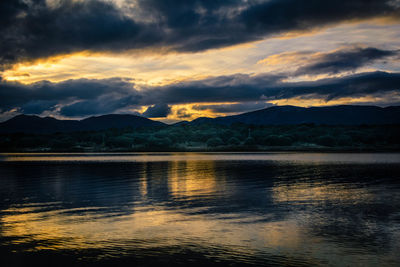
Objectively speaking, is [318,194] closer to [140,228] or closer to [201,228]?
[201,228]

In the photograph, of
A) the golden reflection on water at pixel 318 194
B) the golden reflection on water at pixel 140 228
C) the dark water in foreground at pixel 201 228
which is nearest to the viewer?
the dark water in foreground at pixel 201 228

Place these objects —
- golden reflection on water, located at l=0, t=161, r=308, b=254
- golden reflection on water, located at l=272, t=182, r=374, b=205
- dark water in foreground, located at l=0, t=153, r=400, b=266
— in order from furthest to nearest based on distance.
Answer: golden reflection on water, located at l=272, t=182, r=374, b=205, golden reflection on water, located at l=0, t=161, r=308, b=254, dark water in foreground, located at l=0, t=153, r=400, b=266

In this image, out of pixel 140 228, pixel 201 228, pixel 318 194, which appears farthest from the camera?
pixel 318 194

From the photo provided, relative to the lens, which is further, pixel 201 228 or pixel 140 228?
pixel 140 228

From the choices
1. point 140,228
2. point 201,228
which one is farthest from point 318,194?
point 140,228

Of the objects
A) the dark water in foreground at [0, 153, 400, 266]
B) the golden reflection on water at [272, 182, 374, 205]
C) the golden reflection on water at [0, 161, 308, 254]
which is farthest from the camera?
the golden reflection on water at [272, 182, 374, 205]

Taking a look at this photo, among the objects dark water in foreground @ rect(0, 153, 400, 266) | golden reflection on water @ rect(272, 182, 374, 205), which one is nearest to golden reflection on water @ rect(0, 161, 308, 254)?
dark water in foreground @ rect(0, 153, 400, 266)

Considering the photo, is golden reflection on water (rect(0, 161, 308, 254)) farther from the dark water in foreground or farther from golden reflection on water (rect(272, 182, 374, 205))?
golden reflection on water (rect(272, 182, 374, 205))

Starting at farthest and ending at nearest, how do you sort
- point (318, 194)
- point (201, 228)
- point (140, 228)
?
1. point (318, 194)
2. point (140, 228)
3. point (201, 228)

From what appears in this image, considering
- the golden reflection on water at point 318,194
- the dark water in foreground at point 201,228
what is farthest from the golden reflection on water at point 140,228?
the golden reflection on water at point 318,194

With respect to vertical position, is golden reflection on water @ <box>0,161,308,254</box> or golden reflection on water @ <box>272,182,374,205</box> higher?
golden reflection on water @ <box>0,161,308,254</box>

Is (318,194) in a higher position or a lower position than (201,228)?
lower

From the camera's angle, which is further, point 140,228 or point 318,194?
point 318,194

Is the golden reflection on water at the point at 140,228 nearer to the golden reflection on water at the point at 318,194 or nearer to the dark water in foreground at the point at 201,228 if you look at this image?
the dark water in foreground at the point at 201,228
